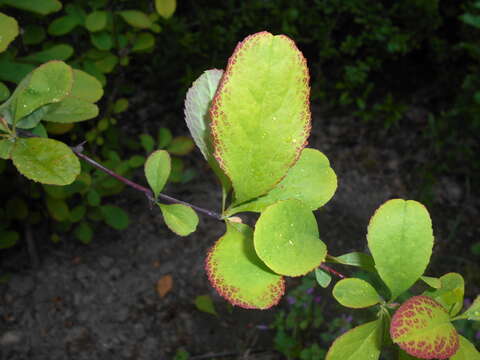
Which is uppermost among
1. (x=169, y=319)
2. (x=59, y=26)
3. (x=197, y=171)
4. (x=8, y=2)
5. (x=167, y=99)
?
(x=8, y=2)

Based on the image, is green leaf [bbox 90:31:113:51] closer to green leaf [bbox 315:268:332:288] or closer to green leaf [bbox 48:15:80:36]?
green leaf [bbox 48:15:80:36]

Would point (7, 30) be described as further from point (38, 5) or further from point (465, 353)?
point (465, 353)

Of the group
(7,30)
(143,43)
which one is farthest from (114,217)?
(7,30)

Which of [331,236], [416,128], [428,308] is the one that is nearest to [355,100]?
[416,128]

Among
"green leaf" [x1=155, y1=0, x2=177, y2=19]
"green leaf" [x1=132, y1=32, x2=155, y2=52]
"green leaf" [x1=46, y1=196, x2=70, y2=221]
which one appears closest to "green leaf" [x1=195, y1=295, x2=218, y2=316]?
"green leaf" [x1=46, y1=196, x2=70, y2=221]

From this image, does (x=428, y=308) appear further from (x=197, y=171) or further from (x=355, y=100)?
(x=355, y=100)

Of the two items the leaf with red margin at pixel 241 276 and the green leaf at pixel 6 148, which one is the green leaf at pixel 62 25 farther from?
the leaf with red margin at pixel 241 276
